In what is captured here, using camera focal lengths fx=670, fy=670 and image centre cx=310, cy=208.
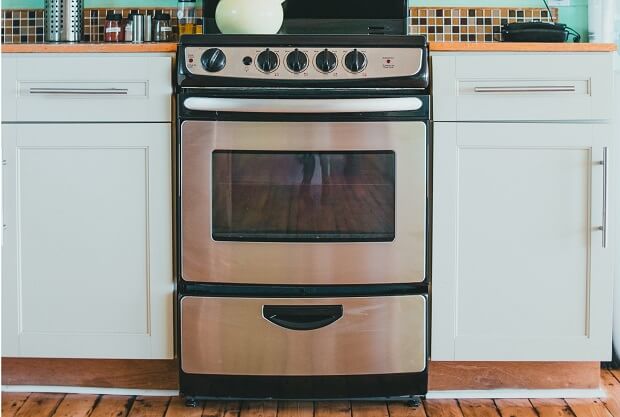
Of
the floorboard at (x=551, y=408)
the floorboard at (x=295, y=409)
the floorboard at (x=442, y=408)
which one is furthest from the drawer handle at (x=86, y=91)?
the floorboard at (x=551, y=408)

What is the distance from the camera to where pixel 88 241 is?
1871 millimetres

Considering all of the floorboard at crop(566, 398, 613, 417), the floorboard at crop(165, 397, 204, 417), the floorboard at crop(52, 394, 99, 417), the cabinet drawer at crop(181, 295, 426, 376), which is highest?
the cabinet drawer at crop(181, 295, 426, 376)

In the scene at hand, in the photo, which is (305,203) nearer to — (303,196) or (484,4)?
(303,196)

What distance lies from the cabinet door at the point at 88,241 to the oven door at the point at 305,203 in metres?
0.11

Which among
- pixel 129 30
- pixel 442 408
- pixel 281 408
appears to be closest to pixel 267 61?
pixel 129 30

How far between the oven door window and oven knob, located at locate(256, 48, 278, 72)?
23 centimetres

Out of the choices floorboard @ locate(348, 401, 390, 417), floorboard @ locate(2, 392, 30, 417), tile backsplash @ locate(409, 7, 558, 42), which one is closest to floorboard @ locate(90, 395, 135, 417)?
floorboard @ locate(2, 392, 30, 417)

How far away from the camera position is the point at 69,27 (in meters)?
2.33

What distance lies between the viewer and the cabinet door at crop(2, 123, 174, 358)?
6.06 ft

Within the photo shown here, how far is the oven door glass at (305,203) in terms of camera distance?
1797 mm

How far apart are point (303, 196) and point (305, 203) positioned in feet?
0.07

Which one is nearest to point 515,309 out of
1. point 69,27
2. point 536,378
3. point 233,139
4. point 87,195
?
point 536,378

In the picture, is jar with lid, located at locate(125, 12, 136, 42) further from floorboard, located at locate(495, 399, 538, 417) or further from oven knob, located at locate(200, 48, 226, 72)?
floorboard, located at locate(495, 399, 538, 417)

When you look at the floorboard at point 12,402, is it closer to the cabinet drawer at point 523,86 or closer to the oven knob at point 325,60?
the oven knob at point 325,60
